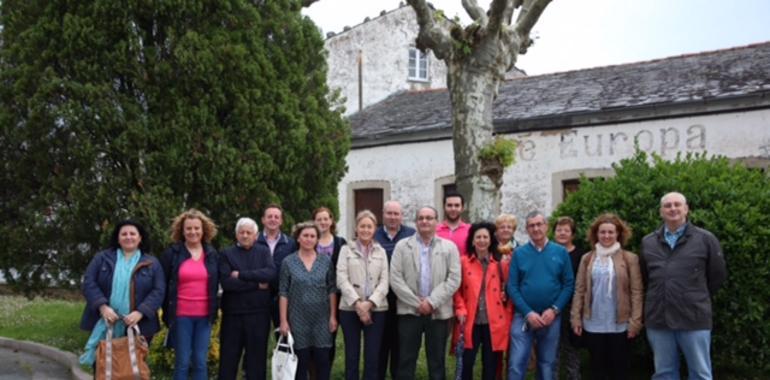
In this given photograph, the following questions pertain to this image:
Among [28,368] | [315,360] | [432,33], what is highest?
[432,33]

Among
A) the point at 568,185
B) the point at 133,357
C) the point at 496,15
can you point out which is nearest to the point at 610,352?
the point at 133,357

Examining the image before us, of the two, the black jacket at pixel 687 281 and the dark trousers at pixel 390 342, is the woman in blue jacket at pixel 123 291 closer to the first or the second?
the dark trousers at pixel 390 342

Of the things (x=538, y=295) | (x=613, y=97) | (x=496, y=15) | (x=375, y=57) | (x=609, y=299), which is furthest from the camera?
(x=375, y=57)

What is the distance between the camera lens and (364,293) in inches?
253

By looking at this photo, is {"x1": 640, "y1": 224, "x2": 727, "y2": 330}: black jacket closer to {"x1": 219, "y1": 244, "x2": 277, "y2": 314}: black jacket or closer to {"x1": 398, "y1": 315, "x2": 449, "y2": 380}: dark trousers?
A: {"x1": 398, "y1": 315, "x2": 449, "y2": 380}: dark trousers

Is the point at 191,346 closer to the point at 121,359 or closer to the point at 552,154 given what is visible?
the point at 121,359

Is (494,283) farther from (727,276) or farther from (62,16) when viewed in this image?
(62,16)

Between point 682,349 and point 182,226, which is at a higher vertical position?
point 182,226

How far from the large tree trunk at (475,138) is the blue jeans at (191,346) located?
4677mm

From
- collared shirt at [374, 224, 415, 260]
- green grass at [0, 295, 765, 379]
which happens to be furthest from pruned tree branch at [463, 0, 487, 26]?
collared shirt at [374, 224, 415, 260]

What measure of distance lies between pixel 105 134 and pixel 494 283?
4534 mm

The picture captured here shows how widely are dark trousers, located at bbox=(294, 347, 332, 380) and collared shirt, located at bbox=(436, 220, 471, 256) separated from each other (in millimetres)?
1463

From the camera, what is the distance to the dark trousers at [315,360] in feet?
21.1

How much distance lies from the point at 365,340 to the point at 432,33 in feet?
17.2
